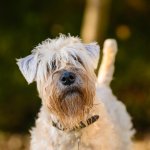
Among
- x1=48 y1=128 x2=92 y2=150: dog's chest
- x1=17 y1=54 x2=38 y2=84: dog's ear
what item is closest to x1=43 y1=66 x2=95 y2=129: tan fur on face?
x1=48 y1=128 x2=92 y2=150: dog's chest

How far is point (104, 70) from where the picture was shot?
32.3 ft

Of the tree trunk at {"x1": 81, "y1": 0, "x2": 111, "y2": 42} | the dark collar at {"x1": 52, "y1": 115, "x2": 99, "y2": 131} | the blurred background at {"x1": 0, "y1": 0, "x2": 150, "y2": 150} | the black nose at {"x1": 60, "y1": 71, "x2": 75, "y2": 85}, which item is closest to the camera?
the black nose at {"x1": 60, "y1": 71, "x2": 75, "y2": 85}

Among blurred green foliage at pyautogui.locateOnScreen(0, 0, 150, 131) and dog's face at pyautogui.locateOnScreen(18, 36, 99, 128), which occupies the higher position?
blurred green foliage at pyautogui.locateOnScreen(0, 0, 150, 131)

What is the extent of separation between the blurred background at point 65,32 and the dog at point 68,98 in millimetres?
5393

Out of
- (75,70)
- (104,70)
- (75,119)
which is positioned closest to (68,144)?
(75,119)

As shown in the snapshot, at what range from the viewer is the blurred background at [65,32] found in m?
A: 13.9

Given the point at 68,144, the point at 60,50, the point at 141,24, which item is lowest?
the point at 68,144

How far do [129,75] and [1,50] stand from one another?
7.30ft

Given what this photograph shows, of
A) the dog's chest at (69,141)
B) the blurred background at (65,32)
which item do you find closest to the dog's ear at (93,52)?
the dog's chest at (69,141)

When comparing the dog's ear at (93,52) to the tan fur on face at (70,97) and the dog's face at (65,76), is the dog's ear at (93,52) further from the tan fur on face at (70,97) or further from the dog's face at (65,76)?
the tan fur on face at (70,97)

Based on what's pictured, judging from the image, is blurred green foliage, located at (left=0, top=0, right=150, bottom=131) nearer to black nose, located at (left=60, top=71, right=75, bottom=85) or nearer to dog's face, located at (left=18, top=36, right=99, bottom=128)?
dog's face, located at (left=18, top=36, right=99, bottom=128)

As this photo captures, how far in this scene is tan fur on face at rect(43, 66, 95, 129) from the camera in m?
7.89

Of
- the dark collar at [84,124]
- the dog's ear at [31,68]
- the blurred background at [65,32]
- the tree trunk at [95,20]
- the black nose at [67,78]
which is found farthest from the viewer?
the blurred background at [65,32]

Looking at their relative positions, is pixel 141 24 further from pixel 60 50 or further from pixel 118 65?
pixel 60 50
